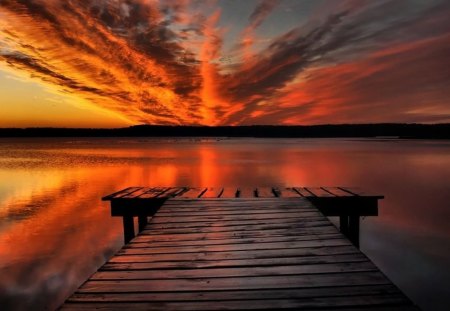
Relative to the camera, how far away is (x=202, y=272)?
411 centimetres

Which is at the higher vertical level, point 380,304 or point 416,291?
point 380,304

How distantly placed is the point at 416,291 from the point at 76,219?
1397cm

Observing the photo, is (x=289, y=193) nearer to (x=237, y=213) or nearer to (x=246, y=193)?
(x=246, y=193)

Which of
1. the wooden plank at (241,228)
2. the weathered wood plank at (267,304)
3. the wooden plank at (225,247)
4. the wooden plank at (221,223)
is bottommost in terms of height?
the weathered wood plank at (267,304)

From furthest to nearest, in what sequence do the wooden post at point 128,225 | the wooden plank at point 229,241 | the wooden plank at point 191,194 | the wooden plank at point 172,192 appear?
1. the wooden post at point 128,225
2. the wooden plank at point 172,192
3. the wooden plank at point 191,194
4. the wooden plank at point 229,241

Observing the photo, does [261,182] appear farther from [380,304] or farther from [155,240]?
[380,304]

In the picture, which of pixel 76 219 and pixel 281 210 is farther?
pixel 76 219

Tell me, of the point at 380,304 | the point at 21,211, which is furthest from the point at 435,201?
the point at 21,211

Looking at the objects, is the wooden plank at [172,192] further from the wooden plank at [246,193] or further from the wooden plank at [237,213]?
the wooden plank at [237,213]

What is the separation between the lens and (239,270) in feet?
13.6

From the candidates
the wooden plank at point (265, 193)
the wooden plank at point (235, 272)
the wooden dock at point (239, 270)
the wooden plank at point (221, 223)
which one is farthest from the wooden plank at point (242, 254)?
the wooden plank at point (265, 193)

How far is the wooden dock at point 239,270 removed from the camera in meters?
3.39

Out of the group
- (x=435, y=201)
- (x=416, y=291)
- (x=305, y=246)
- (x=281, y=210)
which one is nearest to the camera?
(x=305, y=246)

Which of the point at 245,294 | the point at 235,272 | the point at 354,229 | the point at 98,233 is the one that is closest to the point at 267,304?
the point at 245,294
